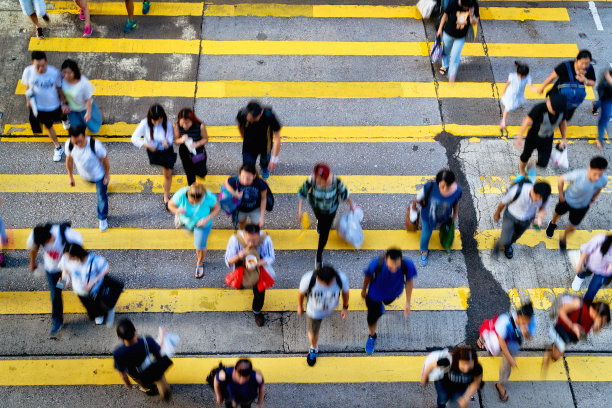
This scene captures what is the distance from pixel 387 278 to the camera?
271 inches

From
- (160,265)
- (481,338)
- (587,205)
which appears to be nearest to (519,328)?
(481,338)

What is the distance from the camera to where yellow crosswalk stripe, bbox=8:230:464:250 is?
8711mm

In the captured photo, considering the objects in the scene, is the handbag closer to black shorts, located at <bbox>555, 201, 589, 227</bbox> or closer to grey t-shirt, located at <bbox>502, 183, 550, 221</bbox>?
grey t-shirt, located at <bbox>502, 183, 550, 221</bbox>

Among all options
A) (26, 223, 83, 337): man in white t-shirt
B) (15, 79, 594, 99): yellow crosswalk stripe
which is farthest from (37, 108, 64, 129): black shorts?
(26, 223, 83, 337): man in white t-shirt

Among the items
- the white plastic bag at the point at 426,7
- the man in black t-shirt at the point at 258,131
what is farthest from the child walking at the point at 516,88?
the man in black t-shirt at the point at 258,131

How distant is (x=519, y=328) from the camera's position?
22.8 ft

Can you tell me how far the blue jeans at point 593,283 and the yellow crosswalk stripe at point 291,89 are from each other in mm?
3745

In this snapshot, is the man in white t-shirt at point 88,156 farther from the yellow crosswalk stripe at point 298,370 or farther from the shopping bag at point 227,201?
the yellow crosswalk stripe at point 298,370

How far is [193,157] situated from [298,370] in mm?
3131

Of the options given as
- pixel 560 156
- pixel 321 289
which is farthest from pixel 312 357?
pixel 560 156

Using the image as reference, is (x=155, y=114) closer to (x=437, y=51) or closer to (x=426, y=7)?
(x=437, y=51)

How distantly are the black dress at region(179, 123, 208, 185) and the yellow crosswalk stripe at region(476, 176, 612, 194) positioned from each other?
4174 mm

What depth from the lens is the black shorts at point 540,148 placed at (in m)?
8.84

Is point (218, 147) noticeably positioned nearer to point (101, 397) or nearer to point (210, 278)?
point (210, 278)
